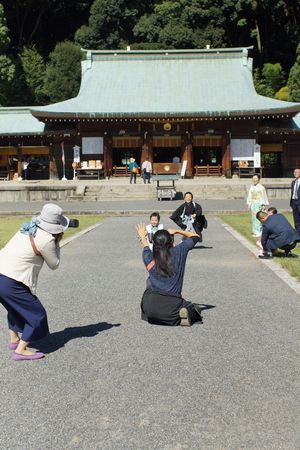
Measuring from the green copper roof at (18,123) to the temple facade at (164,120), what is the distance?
7 cm

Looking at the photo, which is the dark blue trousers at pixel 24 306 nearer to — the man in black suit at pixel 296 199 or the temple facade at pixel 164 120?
the man in black suit at pixel 296 199

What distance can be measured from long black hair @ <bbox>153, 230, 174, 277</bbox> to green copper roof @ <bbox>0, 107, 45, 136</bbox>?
3170 centimetres

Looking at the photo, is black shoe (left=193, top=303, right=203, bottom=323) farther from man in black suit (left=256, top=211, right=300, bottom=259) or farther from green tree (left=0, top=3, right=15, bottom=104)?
green tree (left=0, top=3, right=15, bottom=104)

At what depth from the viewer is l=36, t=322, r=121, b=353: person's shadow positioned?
585cm

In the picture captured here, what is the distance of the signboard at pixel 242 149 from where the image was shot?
35.0 m

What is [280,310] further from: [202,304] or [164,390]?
[164,390]

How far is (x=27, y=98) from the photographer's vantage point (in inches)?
2101

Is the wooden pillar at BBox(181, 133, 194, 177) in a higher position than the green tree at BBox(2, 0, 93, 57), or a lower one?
lower

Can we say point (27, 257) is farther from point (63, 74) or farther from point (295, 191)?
point (63, 74)

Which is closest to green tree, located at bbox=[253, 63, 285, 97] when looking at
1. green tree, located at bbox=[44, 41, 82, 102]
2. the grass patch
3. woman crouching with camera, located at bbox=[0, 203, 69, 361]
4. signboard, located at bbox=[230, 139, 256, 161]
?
green tree, located at bbox=[44, 41, 82, 102]

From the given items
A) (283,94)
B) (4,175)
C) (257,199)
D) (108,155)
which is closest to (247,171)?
(108,155)

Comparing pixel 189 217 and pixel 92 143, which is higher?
pixel 92 143

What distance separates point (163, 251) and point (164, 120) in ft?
95.9

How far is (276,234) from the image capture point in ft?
36.7
